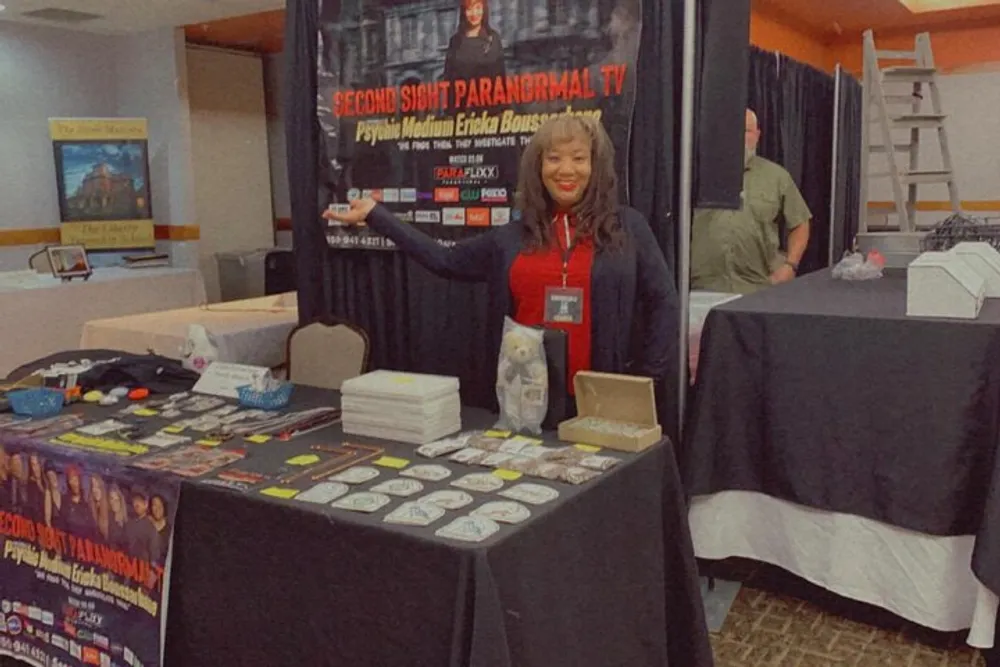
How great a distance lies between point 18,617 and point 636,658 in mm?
1362

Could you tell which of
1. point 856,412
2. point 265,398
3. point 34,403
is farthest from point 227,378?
point 856,412

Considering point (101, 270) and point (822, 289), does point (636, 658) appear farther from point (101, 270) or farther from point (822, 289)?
point (101, 270)

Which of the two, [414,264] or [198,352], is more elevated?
[414,264]

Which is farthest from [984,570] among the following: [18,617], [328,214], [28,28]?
[28,28]

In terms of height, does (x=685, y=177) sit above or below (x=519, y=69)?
below

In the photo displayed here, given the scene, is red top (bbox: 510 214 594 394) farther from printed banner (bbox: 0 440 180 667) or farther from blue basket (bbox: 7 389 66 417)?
blue basket (bbox: 7 389 66 417)

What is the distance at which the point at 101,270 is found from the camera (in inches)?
228

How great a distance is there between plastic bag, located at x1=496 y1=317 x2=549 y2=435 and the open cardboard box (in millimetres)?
70

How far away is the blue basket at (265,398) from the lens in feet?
7.23

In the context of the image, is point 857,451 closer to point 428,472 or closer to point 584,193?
point 584,193

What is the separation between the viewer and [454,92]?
2602 millimetres

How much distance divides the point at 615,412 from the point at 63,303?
4.11 meters

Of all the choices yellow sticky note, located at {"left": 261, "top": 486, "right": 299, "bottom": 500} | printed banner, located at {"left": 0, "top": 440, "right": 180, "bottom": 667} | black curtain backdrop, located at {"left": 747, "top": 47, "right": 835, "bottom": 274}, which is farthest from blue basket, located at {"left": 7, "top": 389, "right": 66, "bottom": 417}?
black curtain backdrop, located at {"left": 747, "top": 47, "right": 835, "bottom": 274}

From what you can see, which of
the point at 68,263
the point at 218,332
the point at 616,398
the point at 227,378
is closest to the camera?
the point at 616,398
